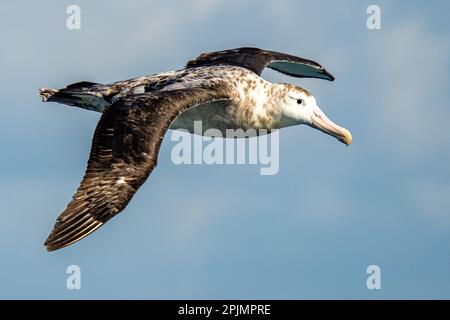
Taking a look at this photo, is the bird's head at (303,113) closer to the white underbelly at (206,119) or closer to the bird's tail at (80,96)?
the white underbelly at (206,119)

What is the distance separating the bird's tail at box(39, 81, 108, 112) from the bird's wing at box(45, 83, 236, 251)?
6.80 ft

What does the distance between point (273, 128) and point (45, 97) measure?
13.0ft

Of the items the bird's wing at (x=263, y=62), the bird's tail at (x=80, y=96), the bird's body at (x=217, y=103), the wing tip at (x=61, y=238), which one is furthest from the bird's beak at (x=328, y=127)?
the wing tip at (x=61, y=238)

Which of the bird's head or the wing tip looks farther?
the bird's head

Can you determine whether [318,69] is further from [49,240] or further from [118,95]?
[49,240]

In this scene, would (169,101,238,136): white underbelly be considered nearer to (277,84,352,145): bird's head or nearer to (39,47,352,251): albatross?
(39,47,352,251): albatross

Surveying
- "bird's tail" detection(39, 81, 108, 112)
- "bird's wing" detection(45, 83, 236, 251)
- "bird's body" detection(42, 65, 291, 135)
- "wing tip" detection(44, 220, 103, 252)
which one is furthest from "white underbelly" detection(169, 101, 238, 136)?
"wing tip" detection(44, 220, 103, 252)

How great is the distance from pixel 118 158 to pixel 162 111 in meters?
1.03

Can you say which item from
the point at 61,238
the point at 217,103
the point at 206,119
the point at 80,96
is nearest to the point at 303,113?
the point at 217,103

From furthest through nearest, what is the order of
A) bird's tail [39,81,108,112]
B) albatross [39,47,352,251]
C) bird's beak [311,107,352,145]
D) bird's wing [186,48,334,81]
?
bird's wing [186,48,334,81]
bird's tail [39,81,108,112]
bird's beak [311,107,352,145]
albatross [39,47,352,251]

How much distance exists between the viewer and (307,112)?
74.7ft

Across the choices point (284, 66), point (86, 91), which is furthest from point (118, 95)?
point (284, 66)

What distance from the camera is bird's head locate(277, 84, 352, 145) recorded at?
22.7 meters

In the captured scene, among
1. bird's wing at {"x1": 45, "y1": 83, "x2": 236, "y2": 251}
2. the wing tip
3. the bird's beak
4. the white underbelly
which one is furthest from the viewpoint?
the bird's beak
